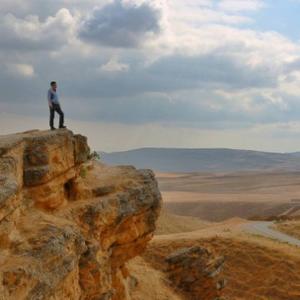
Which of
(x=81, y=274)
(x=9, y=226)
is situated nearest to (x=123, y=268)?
(x=81, y=274)

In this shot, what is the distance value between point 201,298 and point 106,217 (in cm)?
1013

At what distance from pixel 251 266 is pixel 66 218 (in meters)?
18.0

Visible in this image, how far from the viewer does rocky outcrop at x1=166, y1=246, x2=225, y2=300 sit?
23.4 metres

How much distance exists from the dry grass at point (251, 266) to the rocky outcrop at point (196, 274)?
1065 mm

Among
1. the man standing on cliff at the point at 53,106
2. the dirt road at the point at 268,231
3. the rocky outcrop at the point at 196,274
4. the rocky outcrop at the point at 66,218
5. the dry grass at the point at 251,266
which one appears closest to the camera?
the rocky outcrop at the point at 66,218

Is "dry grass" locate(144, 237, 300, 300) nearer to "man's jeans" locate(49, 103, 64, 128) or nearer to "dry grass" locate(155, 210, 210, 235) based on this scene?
"man's jeans" locate(49, 103, 64, 128)

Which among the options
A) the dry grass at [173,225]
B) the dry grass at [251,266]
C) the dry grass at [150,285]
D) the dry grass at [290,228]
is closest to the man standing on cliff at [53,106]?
the dry grass at [150,285]

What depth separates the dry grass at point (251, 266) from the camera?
2697 cm

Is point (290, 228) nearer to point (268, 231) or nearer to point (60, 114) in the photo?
point (268, 231)

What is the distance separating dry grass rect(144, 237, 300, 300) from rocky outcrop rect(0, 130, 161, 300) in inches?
330

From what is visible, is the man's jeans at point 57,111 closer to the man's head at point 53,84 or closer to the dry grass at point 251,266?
the man's head at point 53,84

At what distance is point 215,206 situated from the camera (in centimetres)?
9012

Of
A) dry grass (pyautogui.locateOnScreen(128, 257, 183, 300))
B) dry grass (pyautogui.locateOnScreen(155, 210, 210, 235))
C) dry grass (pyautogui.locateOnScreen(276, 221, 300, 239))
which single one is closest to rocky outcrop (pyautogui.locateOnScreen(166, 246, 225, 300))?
dry grass (pyautogui.locateOnScreen(128, 257, 183, 300))

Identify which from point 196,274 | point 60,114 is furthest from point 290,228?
point 60,114
